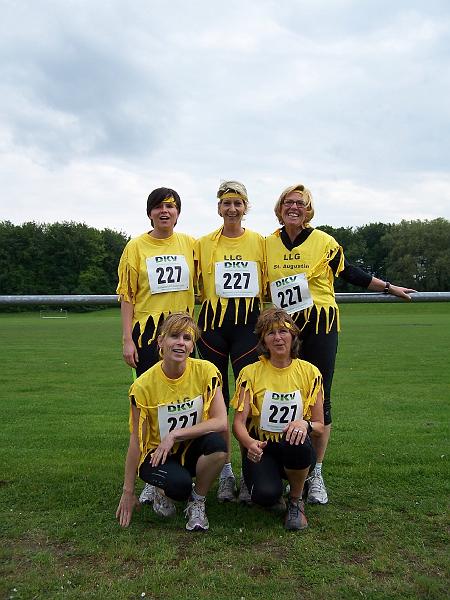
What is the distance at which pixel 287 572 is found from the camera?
3.14 meters

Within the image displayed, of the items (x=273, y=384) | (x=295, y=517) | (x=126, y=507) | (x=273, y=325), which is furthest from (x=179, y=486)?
(x=273, y=325)

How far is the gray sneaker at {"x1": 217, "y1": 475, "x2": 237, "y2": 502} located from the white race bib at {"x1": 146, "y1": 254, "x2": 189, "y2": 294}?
4.85 ft

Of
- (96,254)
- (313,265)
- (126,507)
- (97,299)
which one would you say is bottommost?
(126,507)

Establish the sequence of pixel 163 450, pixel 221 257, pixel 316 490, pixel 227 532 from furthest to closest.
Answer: pixel 221 257 < pixel 316 490 < pixel 163 450 < pixel 227 532

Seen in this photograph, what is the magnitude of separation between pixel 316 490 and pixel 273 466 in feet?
1.36

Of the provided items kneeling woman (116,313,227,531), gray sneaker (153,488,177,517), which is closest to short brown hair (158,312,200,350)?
kneeling woman (116,313,227,531)

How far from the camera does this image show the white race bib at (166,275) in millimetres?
4219

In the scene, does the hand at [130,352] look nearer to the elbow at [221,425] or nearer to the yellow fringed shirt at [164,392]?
the yellow fringed shirt at [164,392]

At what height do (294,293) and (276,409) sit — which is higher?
(294,293)

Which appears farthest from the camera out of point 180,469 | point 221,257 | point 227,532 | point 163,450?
point 221,257

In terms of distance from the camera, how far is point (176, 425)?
3.96 metres

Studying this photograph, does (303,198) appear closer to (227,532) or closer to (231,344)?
(231,344)

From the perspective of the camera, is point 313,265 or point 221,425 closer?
point 221,425

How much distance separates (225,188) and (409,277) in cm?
6545
